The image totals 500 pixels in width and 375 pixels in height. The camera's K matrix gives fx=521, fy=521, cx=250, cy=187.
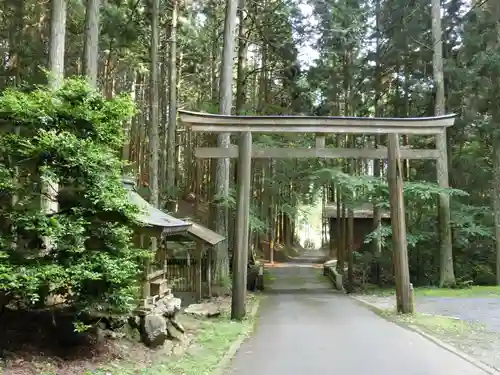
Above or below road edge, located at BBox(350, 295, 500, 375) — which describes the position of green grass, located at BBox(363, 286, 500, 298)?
below

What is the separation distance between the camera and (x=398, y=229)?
42.2 ft

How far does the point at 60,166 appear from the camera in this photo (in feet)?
21.4

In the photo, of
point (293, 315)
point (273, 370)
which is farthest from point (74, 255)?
point (293, 315)

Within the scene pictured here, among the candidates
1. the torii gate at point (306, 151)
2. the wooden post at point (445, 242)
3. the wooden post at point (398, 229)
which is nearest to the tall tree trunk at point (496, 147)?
the wooden post at point (445, 242)

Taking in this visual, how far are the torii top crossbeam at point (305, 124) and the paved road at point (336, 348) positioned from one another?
4516mm

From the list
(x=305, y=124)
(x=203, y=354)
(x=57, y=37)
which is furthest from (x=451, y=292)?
(x=57, y=37)

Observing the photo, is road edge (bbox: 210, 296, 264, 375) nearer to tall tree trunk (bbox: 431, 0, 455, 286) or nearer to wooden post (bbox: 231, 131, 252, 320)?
wooden post (bbox: 231, 131, 252, 320)

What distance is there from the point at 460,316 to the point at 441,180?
27.2ft

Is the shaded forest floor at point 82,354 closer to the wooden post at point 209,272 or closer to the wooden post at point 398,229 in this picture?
the wooden post at point 398,229

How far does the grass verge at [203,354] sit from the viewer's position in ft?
22.1

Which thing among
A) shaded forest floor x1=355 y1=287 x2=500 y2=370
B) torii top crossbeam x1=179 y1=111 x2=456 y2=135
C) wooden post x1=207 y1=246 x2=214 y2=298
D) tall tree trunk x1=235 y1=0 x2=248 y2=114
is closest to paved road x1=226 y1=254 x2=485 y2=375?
shaded forest floor x1=355 y1=287 x2=500 y2=370

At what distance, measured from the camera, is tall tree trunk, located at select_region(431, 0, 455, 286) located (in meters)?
20.2

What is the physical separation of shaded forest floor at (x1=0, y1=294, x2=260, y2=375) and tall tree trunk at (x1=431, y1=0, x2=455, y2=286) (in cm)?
1422

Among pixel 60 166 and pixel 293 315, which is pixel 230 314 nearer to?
pixel 293 315
